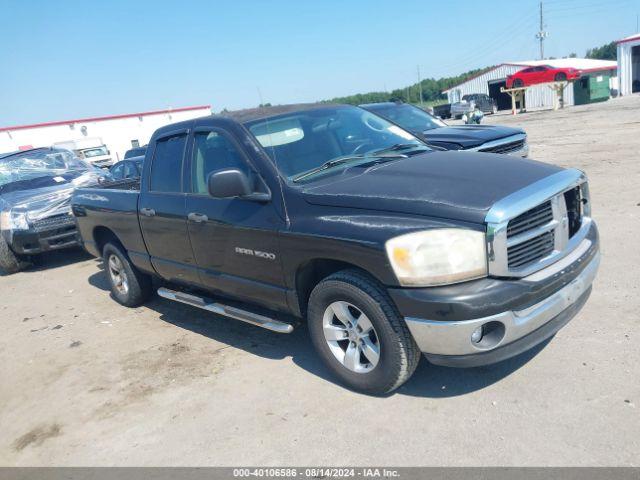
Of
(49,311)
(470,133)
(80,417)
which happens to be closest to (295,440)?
(80,417)

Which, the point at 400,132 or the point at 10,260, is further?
the point at 10,260

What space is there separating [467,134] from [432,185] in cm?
522

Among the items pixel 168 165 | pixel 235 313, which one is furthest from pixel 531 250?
pixel 168 165

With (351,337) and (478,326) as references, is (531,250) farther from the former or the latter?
(351,337)

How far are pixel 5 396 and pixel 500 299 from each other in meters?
4.04

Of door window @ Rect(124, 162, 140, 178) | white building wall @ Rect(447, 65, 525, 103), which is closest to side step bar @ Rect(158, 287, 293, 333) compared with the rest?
door window @ Rect(124, 162, 140, 178)

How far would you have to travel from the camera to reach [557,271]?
3225mm

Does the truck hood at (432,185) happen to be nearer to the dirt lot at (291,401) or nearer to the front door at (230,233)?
the front door at (230,233)

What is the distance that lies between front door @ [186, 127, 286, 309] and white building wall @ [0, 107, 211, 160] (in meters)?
36.2

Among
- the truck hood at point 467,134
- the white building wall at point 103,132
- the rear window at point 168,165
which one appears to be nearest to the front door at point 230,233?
the rear window at point 168,165

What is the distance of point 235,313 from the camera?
4.31 m

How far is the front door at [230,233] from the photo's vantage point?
387cm

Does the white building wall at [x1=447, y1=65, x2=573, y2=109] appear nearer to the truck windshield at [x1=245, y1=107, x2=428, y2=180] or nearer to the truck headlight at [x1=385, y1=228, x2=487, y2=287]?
the truck windshield at [x1=245, y1=107, x2=428, y2=180]

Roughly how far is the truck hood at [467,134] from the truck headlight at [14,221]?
6155mm
